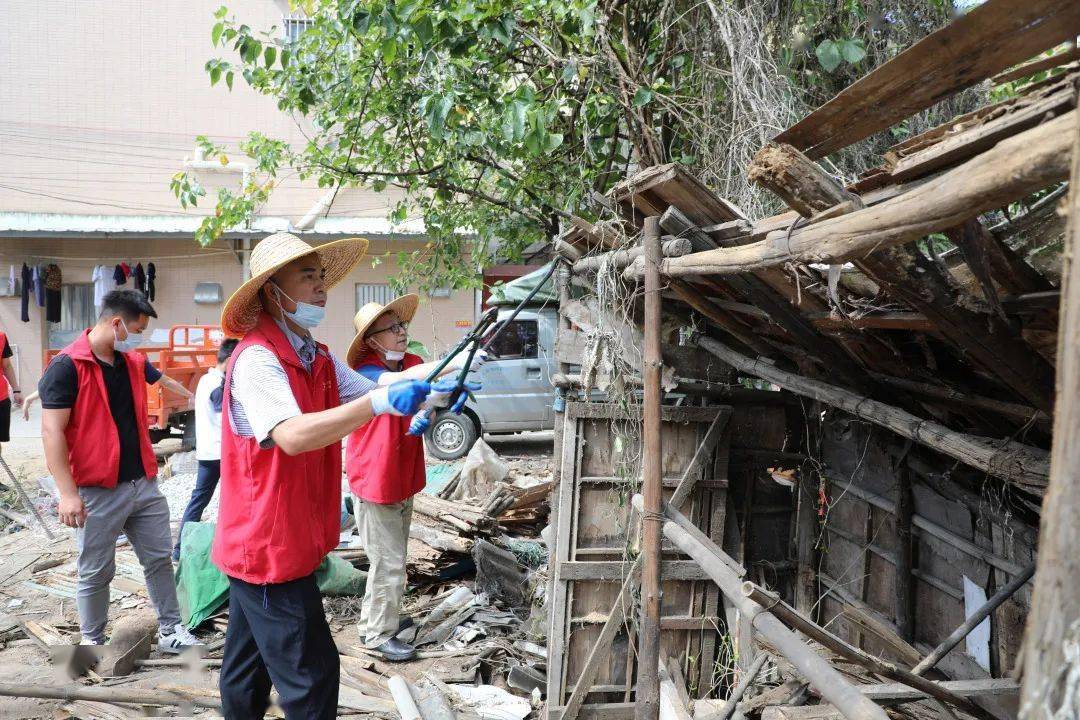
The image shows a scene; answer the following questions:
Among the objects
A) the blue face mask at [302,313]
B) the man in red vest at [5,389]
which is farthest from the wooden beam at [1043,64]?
the man in red vest at [5,389]

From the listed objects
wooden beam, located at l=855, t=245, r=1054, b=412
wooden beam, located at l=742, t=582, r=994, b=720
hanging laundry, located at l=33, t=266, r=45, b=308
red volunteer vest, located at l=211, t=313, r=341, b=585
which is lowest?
wooden beam, located at l=742, t=582, r=994, b=720

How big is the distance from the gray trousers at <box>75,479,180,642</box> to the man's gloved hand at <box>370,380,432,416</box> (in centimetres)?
285

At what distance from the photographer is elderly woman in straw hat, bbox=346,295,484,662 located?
16.8 feet

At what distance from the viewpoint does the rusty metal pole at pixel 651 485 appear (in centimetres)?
343

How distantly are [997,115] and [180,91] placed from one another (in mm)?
17465

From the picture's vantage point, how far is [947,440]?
280 cm

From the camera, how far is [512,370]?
11539 millimetres

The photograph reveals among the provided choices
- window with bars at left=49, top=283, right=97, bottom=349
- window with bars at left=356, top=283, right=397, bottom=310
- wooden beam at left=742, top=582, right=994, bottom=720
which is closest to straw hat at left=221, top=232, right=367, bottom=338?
wooden beam at left=742, top=582, right=994, bottom=720

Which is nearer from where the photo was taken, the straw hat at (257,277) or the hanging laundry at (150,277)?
the straw hat at (257,277)

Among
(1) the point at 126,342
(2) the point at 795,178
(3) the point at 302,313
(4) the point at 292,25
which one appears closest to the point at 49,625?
(1) the point at 126,342

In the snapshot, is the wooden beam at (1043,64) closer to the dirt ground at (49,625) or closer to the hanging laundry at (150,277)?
the dirt ground at (49,625)

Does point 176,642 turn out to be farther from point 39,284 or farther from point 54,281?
point 54,281

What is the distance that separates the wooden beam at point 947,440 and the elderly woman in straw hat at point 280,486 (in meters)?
1.89

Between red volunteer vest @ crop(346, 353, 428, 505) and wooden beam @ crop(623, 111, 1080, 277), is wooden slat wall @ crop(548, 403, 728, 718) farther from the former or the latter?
wooden beam @ crop(623, 111, 1080, 277)
